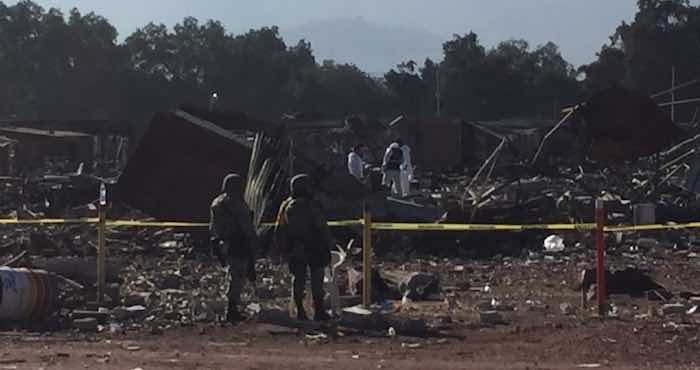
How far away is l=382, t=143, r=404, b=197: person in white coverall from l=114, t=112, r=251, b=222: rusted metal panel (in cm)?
522

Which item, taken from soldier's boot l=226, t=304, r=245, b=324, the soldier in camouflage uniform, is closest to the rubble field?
soldier's boot l=226, t=304, r=245, b=324

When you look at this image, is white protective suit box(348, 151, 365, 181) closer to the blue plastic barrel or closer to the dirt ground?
the blue plastic barrel

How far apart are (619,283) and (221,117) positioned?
14.5 m

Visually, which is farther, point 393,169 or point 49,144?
point 49,144

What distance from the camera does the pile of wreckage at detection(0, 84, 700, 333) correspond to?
1752cm

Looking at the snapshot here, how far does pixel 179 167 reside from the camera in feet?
89.7

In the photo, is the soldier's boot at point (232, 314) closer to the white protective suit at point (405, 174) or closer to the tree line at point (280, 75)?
the white protective suit at point (405, 174)

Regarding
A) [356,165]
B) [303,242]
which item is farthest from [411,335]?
[356,165]

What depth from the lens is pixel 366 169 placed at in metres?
35.5

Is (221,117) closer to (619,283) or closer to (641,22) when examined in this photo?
(619,283)

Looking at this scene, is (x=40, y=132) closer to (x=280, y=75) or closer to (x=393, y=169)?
(x=393, y=169)

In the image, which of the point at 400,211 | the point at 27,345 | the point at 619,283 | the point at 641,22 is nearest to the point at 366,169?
the point at 400,211

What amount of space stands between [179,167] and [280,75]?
7980 cm

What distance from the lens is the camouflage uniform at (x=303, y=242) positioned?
15945 millimetres
